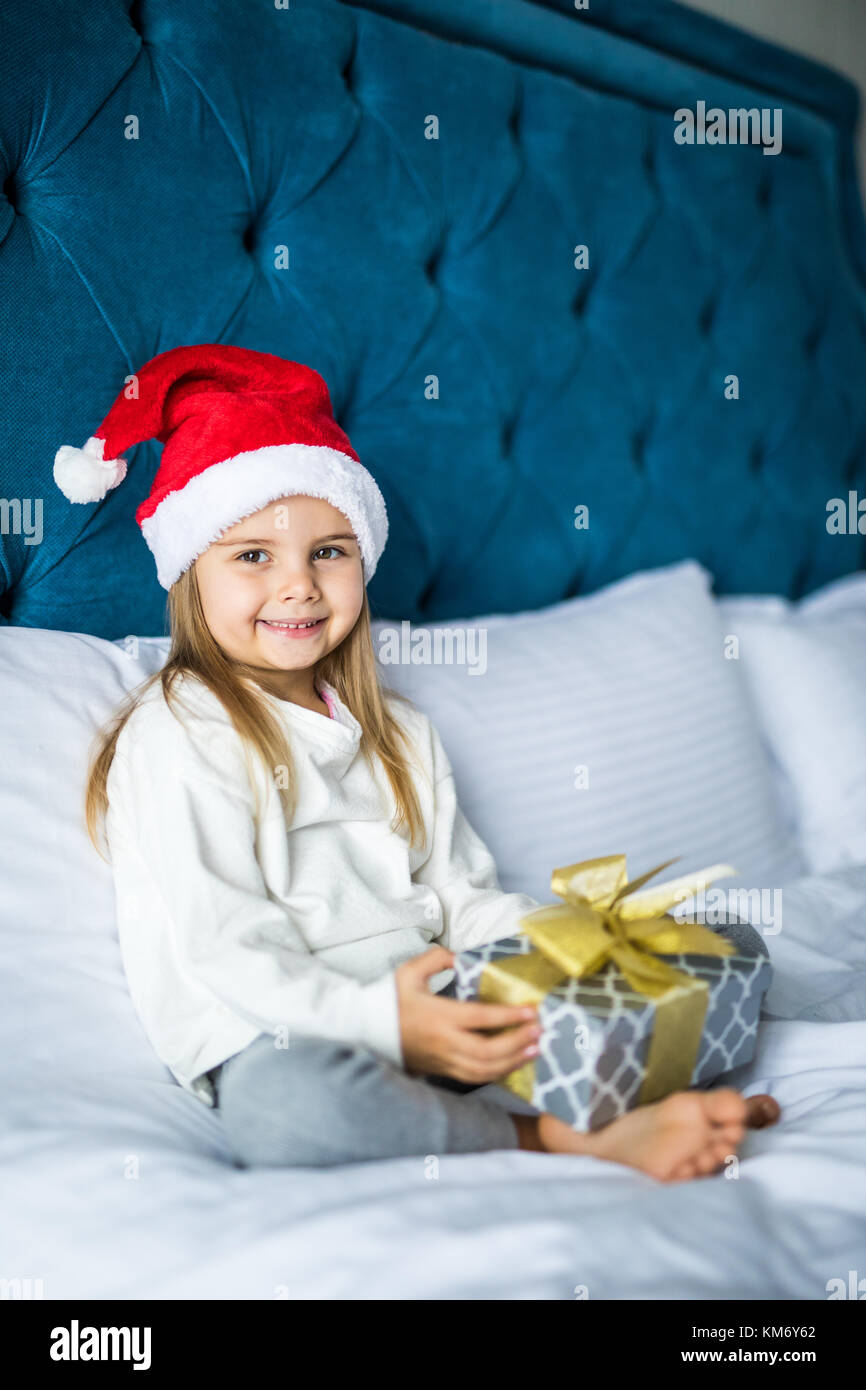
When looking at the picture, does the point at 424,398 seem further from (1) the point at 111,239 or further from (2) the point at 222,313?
(1) the point at 111,239

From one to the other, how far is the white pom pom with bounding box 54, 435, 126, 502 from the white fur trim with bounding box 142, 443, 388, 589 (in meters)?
0.05

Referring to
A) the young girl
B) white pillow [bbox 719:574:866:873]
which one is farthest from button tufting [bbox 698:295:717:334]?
the young girl

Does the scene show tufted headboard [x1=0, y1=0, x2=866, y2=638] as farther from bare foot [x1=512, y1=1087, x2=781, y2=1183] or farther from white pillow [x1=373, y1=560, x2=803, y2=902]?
bare foot [x1=512, y1=1087, x2=781, y2=1183]

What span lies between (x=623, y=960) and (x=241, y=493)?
50 centimetres

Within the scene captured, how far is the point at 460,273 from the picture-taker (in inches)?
53.9

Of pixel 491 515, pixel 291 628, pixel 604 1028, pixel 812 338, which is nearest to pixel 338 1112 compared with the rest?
pixel 604 1028

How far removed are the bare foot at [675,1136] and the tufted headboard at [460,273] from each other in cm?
68

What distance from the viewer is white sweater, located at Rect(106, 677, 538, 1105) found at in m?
0.77

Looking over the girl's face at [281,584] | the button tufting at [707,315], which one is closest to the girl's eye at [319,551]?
the girl's face at [281,584]

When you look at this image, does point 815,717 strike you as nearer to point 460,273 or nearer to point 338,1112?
point 460,273

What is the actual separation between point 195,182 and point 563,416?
60cm

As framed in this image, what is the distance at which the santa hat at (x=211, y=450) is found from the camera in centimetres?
93

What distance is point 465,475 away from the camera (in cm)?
137

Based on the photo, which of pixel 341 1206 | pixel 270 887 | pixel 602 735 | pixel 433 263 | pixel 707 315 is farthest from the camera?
pixel 707 315
